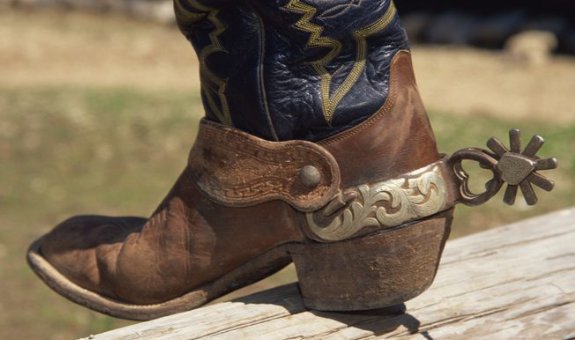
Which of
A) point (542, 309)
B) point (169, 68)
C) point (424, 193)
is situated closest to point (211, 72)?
point (424, 193)

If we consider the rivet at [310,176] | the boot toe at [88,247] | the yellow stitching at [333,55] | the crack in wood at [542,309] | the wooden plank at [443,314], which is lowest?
the crack in wood at [542,309]

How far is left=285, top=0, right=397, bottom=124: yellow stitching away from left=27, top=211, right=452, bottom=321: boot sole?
7.6 inches

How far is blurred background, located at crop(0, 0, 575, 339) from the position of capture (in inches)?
150

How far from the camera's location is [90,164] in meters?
4.64

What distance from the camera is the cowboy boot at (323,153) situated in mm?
1407

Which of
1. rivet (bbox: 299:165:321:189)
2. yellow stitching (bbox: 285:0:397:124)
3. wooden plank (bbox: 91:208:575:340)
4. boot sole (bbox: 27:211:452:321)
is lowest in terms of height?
wooden plank (bbox: 91:208:575:340)

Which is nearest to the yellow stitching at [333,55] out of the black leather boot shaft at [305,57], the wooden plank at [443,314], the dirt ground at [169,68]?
the black leather boot shaft at [305,57]

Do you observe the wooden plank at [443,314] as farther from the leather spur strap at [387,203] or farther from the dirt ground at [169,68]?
the dirt ground at [169,68]

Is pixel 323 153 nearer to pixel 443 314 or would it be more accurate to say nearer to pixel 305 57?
pixel 305 57

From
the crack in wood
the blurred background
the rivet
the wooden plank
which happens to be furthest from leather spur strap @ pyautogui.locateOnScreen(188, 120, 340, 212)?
the blurred background

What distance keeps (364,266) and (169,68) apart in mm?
6075

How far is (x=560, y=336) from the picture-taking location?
152 centimetres

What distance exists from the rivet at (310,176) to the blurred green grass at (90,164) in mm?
1620

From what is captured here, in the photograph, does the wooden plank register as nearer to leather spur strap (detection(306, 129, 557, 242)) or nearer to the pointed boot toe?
A: the pointed boot toe
